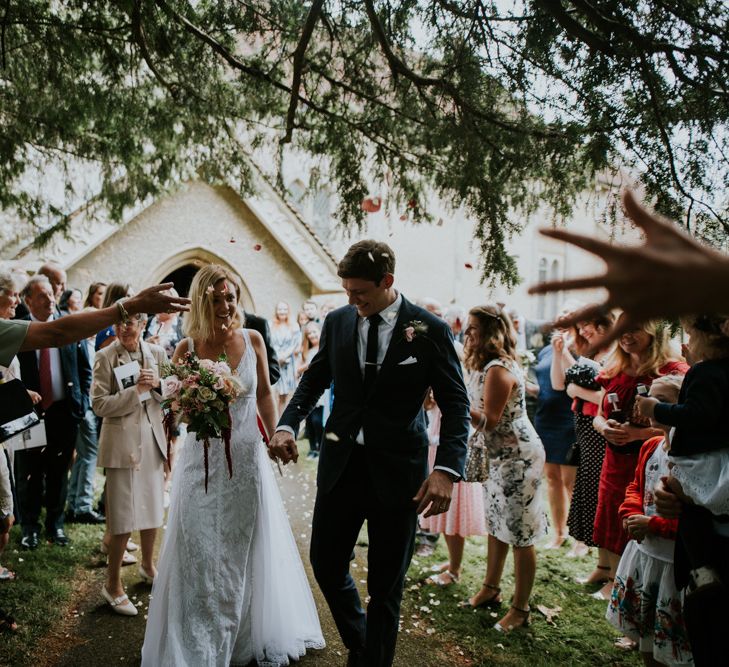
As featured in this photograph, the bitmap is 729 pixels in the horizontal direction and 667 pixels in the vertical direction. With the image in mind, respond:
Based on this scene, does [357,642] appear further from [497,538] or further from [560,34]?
[560,34]

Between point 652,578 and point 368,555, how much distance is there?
1489 mm

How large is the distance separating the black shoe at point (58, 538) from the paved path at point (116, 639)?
72cm

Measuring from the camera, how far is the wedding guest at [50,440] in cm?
542

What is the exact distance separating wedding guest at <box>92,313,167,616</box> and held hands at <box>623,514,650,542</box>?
3.27 meters

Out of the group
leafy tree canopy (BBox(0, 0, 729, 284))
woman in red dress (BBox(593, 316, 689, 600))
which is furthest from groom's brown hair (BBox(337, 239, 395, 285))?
woman in red dress (BBox(593, 316, 689, 600))

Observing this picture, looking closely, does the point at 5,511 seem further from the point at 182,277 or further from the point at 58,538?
the point at 182,277

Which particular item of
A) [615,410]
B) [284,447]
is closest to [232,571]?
[284,447]

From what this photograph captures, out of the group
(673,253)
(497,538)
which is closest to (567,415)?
(497,538)

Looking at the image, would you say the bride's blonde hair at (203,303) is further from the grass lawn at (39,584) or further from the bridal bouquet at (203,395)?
the grass lawn at (39,584)

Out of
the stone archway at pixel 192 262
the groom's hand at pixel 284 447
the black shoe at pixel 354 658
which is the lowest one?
the black shoe at pixel 354 658

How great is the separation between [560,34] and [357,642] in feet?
11.7

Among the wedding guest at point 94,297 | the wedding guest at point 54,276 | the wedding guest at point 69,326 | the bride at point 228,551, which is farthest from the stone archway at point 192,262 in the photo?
the wedding guest at point 69,326

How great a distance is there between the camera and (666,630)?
2906 millimetres

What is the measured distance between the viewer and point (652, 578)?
3053 millimetres
